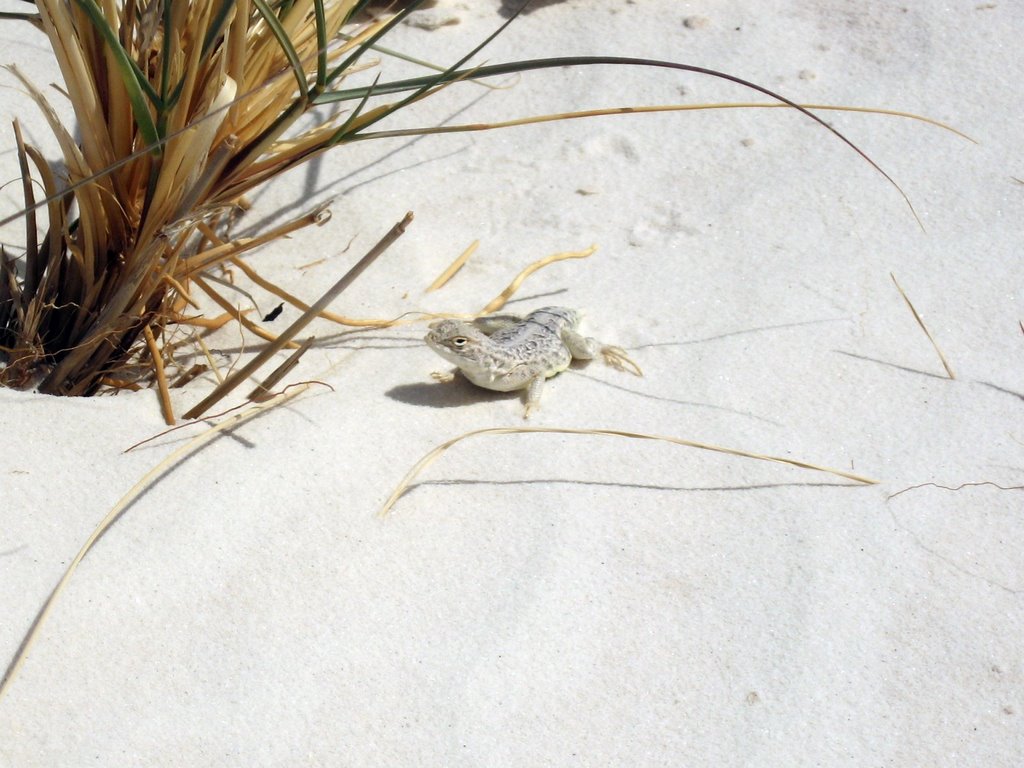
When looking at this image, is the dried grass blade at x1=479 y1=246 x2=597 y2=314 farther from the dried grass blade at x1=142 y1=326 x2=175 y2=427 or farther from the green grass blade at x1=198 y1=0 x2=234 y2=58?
the green grass blade at x1=198 y1=0 x2=234 y2=58

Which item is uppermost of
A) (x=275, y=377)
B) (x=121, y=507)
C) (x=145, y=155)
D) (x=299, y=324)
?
(x=145, y=155)

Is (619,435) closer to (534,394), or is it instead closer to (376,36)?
(534,394)

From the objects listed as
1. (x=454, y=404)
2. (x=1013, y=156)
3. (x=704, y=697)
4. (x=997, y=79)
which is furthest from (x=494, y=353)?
(x=997, y=79)

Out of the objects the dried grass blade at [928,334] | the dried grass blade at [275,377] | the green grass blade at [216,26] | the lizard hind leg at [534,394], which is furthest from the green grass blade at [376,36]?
the dried grass blade at [928,334]

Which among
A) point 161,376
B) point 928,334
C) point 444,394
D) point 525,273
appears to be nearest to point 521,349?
point 444,394

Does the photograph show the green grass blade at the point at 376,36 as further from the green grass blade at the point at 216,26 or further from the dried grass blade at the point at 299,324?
the dried grass blade at the point at 299,324

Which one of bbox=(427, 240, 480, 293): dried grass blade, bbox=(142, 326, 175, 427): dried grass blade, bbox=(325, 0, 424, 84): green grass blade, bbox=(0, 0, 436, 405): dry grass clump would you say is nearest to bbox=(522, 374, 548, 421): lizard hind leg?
bbox=(427, 240, 480, 293): dried grass blade
